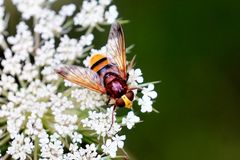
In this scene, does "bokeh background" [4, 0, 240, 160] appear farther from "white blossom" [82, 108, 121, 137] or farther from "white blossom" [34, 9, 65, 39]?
"white blossom" [82, 108, 121, 137]

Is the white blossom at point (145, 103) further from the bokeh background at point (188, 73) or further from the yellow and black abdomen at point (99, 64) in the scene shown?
the bokeh background at point (188, 73)

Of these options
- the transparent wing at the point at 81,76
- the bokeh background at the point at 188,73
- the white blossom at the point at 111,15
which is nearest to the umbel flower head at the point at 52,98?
the white blossom at the point at 111,15

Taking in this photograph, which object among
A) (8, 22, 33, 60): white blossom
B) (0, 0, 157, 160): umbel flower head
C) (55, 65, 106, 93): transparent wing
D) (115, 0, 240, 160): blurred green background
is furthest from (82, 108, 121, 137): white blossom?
(115, 0, 240, 160): blurred green background

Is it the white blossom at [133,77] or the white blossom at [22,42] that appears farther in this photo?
the white blossom at [22,42]

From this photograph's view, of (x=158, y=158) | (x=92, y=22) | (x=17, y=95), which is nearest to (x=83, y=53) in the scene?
(x=92, y=22)

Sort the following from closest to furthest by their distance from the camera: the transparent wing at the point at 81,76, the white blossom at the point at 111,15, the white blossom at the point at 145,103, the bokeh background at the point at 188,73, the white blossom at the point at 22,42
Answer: the transparent wing at the point at 81,76 → the white blossom at the point at 145,103 → the white blossom at the point at 22,42 → the white blossom at the point at 111,15 → the bokeh background at the point at 188,73

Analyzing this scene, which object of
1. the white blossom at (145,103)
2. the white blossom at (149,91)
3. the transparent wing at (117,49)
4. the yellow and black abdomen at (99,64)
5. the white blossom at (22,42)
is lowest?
the white blossom at (145,103)

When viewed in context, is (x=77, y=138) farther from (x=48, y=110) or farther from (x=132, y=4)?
(x=132, y=4)

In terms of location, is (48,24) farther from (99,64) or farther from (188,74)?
(188,74)
